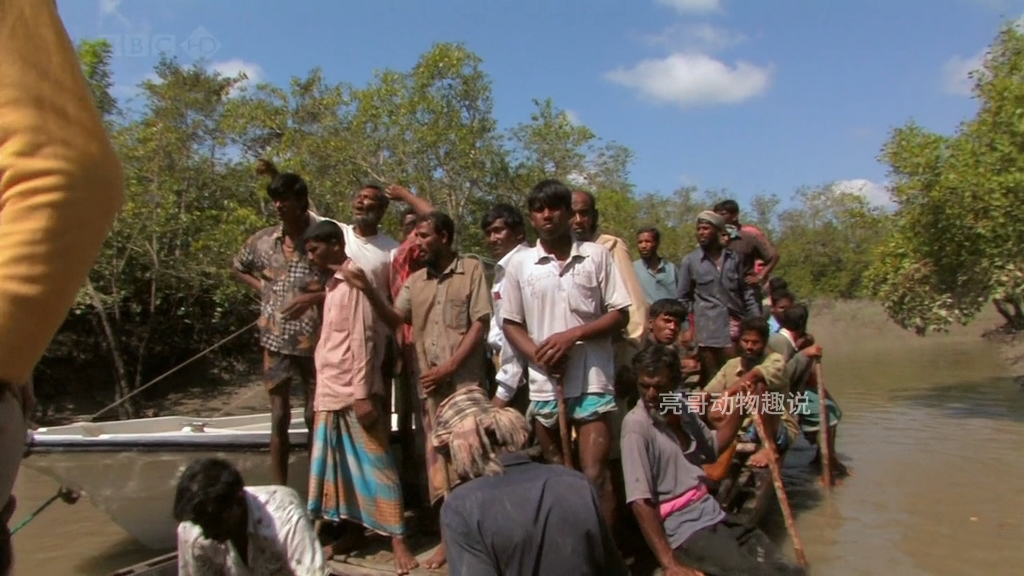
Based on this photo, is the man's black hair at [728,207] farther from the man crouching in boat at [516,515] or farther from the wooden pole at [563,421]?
Answer: the man crouching in boat at [516,515]

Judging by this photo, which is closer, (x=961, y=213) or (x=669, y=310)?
(x=669, y=310)

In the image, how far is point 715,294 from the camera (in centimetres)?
659

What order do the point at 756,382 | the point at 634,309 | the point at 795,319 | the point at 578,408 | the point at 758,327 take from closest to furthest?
the point at 578,408 < the point at 634,309 < the point at 756,382 < the point at 758,327 < the point at 795,319

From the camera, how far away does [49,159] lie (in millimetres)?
976

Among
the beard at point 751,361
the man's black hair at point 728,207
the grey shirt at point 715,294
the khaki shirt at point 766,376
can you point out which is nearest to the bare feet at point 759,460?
the khaki shirt at point 766,376

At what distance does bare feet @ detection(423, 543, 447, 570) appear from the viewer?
414 cm

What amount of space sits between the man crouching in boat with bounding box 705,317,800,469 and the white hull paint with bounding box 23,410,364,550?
8.71ft

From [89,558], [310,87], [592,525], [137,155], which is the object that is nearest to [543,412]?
[592,525]

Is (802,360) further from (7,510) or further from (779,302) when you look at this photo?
(7,510)

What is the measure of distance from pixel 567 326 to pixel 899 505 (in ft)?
14.7

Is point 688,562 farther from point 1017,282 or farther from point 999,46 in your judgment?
point 999,46

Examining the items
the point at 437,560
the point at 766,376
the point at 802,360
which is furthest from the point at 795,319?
the point at 437,560

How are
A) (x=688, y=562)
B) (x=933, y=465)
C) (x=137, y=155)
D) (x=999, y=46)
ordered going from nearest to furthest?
(x=688, y=562) → (x=933, y=465) → (x=999, y=46) → (x=137, y=155)

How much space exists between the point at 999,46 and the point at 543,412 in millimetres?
10407
